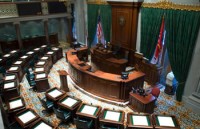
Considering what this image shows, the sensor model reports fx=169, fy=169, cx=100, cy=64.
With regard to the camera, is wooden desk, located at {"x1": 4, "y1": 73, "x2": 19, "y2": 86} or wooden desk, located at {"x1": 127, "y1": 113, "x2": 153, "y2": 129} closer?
wooden desk, located at {"x1": 127, "y1": 113, "x2": 153, "y2": 129}

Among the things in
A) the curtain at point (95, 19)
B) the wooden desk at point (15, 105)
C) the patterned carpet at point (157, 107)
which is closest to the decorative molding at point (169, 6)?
the curtain at point (95, 19)

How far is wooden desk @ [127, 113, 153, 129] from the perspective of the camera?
547cm

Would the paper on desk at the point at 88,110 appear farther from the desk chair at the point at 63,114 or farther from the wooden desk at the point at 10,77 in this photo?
the wooden desk at the point at 10,77

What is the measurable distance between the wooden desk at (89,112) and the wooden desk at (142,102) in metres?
1.86

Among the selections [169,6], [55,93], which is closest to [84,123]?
[55,93]

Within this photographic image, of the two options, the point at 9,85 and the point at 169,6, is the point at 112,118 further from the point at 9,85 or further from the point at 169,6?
the point at 169,6

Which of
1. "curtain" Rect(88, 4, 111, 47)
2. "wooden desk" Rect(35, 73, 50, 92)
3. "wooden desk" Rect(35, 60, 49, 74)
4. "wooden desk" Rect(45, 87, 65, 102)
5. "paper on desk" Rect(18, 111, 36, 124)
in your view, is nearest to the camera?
"paper on desk" Rect(18, 111, 36, 124)

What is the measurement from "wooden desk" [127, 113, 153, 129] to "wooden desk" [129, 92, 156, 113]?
1128mm

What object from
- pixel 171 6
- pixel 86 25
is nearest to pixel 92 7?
pixel 86 25

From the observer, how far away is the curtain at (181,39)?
7.00m

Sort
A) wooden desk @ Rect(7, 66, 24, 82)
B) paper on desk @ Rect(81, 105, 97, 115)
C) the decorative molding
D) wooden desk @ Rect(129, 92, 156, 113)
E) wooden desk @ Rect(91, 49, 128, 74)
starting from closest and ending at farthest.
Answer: paper on desk @ Rect(81, 105, 97, 115) → the decorative molding → wooden desk @ Rect(129, 92, 156, 113) → wooden desk @ Rect(7, 66, 24, 82) → wooden desk @ Rect(91, 49, 128, 74)

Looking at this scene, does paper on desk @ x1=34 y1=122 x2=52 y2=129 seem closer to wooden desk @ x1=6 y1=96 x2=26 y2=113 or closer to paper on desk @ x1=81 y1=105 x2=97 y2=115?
paper on desk @ x1=81 y1=105 x2=97 y2=115

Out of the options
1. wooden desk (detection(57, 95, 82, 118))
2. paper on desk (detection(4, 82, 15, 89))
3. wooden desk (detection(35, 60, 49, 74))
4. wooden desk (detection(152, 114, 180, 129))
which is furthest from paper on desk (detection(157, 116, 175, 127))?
wooden desk (detection(35, 60, 49, 74))

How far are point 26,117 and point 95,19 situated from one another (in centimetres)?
952
